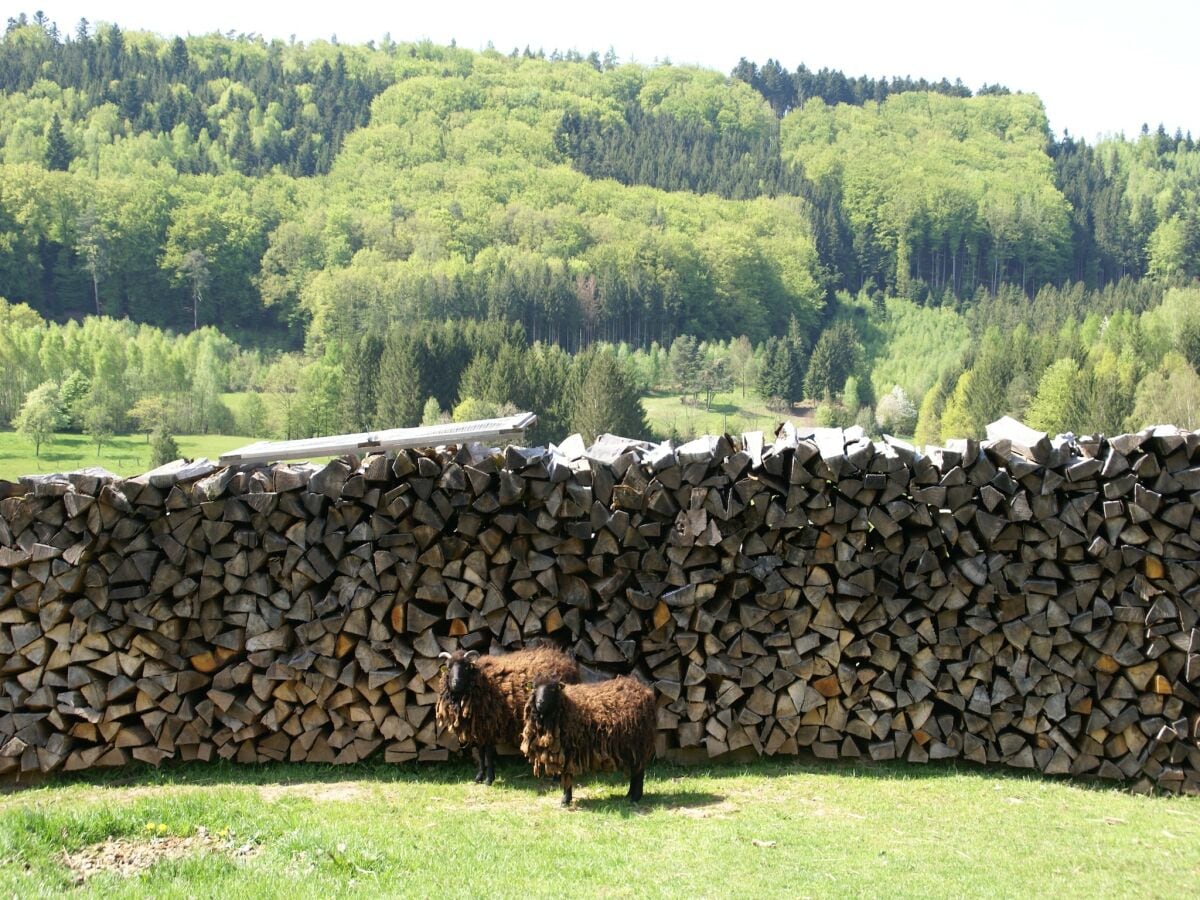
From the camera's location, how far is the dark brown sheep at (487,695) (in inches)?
399

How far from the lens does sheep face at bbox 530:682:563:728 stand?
9523mm

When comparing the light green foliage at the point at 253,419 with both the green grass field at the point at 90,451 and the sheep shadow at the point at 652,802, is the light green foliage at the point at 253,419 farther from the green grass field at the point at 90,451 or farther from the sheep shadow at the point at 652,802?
the sheep shadow at the point at 652,802

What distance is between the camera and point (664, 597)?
1091 centimetres

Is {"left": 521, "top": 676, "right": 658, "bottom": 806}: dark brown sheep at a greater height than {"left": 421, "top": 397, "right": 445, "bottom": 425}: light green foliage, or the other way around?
{"left": 521, "top": 676, "right": 658, "bottom": 806}: dark brown sheep

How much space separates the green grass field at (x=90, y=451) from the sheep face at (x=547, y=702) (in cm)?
8432

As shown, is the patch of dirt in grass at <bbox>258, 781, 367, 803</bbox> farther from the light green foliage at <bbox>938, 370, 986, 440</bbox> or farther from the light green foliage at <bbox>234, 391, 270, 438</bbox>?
the light green foliage at <bbox>938, 370, 986, 440</bbox>

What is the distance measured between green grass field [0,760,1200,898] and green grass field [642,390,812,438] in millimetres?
116151

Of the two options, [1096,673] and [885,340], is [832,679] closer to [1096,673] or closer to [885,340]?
[1096,673]

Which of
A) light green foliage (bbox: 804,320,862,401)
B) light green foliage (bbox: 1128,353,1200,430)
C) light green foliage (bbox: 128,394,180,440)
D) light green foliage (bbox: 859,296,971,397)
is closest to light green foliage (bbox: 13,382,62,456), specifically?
light green foliage (bbox: 128,394,180,440)

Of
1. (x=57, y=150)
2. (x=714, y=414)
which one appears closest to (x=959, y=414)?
(x=714, y=414)

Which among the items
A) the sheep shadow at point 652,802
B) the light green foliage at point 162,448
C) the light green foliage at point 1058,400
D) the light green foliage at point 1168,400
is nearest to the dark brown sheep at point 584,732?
the sheep shadow at point 652,802

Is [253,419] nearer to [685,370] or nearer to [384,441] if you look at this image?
[685,370]

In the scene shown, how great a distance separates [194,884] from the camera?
736 centimetres

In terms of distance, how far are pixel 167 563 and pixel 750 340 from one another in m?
175
